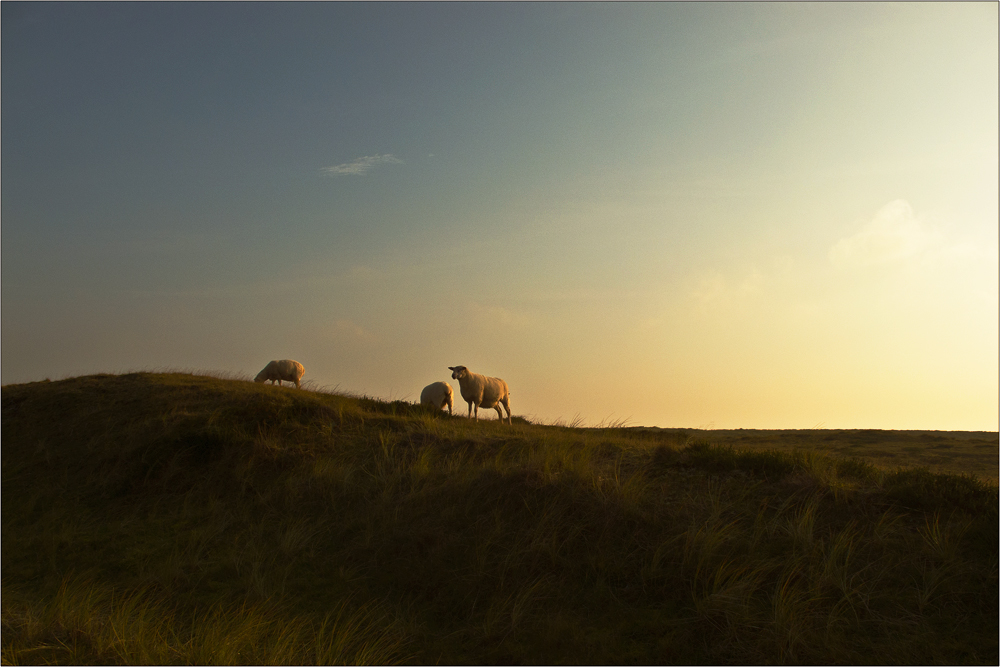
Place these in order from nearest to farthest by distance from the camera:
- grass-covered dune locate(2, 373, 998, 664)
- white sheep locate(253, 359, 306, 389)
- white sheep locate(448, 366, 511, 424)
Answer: grass-covered dune locate(2, 373, 998, 664) → white sheep locate(448, 366, 511, 424) → white sheep locate(253, 359, 306, 389)

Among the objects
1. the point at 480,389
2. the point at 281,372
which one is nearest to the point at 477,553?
the point at 480,389

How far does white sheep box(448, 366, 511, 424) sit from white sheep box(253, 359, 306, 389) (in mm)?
9574

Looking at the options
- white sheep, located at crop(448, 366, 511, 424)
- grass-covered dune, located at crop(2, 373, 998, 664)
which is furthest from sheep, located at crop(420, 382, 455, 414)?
grass-covered dune, located at crop(2, 373, 998, 664)

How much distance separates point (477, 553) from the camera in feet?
30.9

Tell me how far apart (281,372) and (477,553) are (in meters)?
23.3

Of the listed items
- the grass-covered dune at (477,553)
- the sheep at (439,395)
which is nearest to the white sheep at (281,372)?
the sheep at (439,395)

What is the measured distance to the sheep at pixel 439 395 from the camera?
25.4m

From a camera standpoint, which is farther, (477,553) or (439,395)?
(439,395)

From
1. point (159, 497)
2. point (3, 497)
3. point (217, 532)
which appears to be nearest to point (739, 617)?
point (217, 532)

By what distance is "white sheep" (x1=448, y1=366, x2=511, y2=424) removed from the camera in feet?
81.1

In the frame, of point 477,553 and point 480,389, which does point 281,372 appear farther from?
point 477,553

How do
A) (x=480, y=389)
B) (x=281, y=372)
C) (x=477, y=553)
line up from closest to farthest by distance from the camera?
1. (x=477, y=553)
2. (x=480, y=389)
3. (x=281, y=372)

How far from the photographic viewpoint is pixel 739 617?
26.0 ft

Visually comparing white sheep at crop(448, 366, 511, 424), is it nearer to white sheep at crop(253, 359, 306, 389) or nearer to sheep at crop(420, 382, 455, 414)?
sheep at crop(420, 382, 455, 414)
